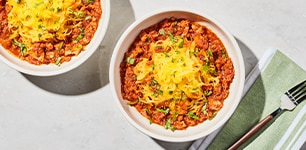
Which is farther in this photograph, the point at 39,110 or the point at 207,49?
the point at 39,110

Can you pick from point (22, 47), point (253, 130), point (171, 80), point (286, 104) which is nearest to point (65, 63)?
point (22, 47)

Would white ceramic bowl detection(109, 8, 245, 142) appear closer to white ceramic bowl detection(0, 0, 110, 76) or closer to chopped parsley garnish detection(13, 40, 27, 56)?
white ceramic bowl detection(0, 0, 110, 76)

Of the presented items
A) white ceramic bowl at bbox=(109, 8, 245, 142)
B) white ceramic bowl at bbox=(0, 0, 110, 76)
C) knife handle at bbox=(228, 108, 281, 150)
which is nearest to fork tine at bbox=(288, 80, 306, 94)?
knife handle at bbox=(228, 108, 281, 150)

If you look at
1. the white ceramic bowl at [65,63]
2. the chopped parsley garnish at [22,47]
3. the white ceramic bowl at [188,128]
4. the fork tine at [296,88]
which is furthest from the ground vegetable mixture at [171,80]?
the chopped parsley garnish at [22,47]

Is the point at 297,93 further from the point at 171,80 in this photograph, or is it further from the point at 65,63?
the point at 65,63

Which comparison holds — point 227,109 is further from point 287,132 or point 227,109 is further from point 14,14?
point 14,14

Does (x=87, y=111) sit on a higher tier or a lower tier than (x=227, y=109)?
lower

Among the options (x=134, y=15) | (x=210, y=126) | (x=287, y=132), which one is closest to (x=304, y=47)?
(x=287, y=132)
